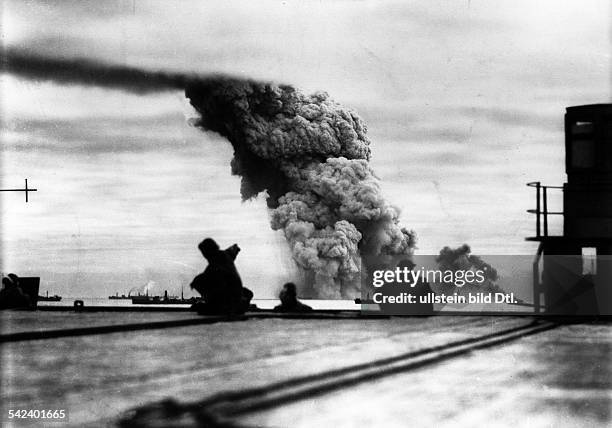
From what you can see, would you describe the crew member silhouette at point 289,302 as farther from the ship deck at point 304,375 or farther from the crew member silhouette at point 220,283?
the ship deck at point 304,375

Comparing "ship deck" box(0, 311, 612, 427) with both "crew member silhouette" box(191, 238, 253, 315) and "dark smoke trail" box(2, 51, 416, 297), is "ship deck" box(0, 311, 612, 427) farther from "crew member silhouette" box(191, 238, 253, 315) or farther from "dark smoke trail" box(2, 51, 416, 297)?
"dark smoke trail" box(2, 51, 416, 297)

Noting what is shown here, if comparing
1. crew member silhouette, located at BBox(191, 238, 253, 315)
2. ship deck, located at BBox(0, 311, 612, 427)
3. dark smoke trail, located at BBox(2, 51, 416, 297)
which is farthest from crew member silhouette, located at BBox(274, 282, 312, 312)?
dark smoke trail, located at BBox(2, 51, 416, 297)

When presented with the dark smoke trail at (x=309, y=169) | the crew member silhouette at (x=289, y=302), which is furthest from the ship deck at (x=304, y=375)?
the dark smoke trail at (x=309, y=169)

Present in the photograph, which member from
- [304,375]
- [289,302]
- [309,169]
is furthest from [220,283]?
[309,169]

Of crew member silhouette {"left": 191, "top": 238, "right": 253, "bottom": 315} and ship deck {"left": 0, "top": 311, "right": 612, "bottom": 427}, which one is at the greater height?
crew member silhouette {"left": 191, "top": 238, "right": 253, "bottom": 315}

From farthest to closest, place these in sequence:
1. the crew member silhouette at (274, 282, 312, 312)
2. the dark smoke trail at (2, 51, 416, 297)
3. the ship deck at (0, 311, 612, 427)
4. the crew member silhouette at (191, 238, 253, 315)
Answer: the dark smoke trail at (2, 51, 416, 297)
the crew member silhouette at (274, 282, 312, 312)
the crew member silhouette at (191, 238, 253, 315)
the ship deck at (0, 311, 612, 427)

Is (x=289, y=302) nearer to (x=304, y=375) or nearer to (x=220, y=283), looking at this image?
(x=220, y=283)

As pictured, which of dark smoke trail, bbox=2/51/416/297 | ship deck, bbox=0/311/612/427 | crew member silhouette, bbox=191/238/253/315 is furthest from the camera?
dark smoke trail, bbox=2/51/416/297
